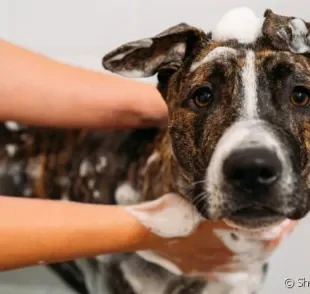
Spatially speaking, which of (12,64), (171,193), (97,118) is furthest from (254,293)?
(12,64)

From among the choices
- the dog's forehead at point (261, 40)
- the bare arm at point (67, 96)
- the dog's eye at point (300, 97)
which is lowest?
the bare arm at point (67, 96)

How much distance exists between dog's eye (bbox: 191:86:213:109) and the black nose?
16cm

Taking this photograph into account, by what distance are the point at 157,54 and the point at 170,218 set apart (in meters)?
0.32

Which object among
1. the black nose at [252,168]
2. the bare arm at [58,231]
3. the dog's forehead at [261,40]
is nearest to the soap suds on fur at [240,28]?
the dog's forehead at [261,40]

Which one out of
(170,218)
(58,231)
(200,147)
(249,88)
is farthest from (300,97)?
(58,231)

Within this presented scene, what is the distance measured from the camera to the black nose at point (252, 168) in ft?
3.44

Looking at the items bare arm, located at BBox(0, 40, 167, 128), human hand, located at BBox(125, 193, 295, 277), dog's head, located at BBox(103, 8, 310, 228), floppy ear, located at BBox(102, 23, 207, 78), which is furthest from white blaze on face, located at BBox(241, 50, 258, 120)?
bare arm, located at BBox(0, 40, 167, 128)

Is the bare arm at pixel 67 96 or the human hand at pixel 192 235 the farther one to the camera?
the bare arm at pixel 67 96

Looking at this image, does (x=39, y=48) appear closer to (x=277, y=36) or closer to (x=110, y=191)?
(x=110, y=191)

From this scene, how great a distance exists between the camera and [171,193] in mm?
1363

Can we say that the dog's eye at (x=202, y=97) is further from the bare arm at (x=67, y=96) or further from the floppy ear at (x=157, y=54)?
the bare arm at (x=67, y=96)

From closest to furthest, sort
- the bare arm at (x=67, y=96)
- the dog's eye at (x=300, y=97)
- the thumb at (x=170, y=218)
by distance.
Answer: the dog's eye at (x=300, y=97) < the thumb at (x=170, y=218) < the bare arm at (x=67, y=96)

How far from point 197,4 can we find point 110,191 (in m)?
0.55

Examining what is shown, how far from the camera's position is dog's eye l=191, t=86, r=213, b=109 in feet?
3.95
